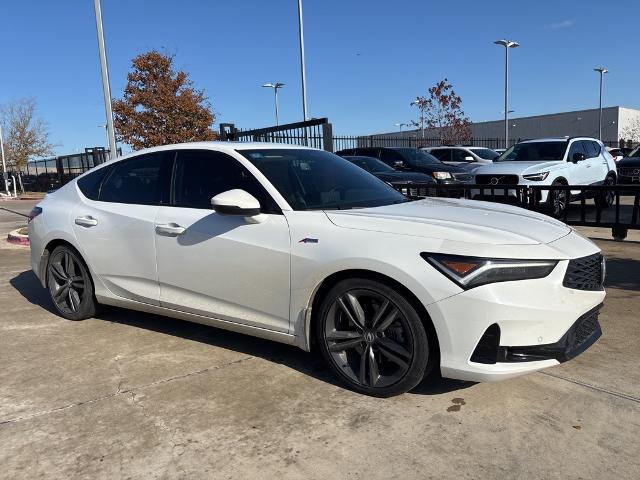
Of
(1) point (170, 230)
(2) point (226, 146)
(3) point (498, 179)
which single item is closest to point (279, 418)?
(1) point (170, 230)

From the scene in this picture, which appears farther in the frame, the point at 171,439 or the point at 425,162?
the point at 425,162

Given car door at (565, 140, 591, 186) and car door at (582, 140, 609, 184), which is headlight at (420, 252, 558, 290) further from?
car door at (582, 140, 609, 184)

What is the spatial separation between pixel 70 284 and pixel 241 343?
6.07 feet

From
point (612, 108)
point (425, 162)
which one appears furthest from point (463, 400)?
point (612, 108)

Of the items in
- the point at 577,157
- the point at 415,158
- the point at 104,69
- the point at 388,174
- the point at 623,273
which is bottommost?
the point at 623,273

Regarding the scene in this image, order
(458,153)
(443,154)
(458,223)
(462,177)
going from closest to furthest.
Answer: (458,223) → (462,177) → (458,153) → (443,154)

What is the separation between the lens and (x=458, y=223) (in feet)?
10.8

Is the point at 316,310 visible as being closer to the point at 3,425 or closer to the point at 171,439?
the point at 171,439

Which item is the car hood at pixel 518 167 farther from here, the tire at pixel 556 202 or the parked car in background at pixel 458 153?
the parked car in background at pixel 458 153

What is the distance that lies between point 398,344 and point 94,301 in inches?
121

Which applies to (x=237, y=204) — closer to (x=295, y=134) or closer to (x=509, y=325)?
(x=509, y=325)

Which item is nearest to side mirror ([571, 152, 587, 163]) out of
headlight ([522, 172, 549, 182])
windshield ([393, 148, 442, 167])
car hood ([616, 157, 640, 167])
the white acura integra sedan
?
headlight ([522, 172, 549, 182])

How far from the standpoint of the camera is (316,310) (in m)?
3.56

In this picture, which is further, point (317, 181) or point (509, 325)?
point (317, 181)
